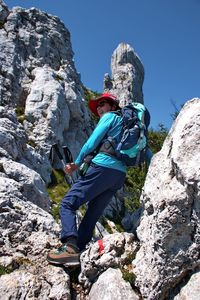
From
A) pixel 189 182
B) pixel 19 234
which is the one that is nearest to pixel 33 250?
pixel 19 234

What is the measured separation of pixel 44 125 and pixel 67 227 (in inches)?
753

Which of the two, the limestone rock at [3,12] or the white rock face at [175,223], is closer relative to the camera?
the white rock face at [175,223]

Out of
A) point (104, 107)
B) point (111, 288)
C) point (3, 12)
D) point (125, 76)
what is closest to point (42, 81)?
point (3, 12)

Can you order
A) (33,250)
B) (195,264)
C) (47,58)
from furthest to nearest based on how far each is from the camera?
(47,58), (33,250), (195,264)

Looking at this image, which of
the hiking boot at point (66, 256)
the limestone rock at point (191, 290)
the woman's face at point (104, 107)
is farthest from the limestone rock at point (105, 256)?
the woman's face at point (104, 107)

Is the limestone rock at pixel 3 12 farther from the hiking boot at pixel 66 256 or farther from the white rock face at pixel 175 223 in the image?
the white rock face at pixel 175 223

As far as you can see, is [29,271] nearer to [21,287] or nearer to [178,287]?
[21,287]

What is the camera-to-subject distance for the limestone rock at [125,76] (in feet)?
234

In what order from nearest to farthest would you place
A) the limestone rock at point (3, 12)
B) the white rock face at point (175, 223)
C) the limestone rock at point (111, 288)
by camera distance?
1. the white rock face at point (175, 223)
2. the limestone rock at point (111, 288)
3. the limestone rock at point (3, 12)

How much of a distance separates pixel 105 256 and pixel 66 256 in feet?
2.94

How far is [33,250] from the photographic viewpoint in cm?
832

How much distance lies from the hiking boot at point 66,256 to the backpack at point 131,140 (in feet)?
7.83

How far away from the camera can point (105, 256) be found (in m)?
7.43

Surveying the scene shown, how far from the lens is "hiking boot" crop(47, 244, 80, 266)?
299 inches
